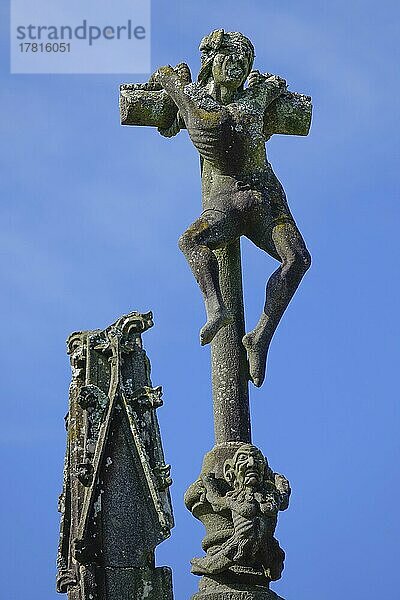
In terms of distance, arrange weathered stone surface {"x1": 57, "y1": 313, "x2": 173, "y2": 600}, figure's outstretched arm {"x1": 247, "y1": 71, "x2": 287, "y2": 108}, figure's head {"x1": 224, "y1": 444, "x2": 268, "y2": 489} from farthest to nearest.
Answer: figure's outstretched arm {"x1": 247, "y1": 71, "x2": 287, "y2": 108} → weathered stone surface {"x1": 57, "y1": 313, "x2": 173, "y2": 600} → figure's head {"x1": 224, "y1": 444, "x2": 268, "y2": 489}

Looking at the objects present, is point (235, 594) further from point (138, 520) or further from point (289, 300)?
point (289, 300)

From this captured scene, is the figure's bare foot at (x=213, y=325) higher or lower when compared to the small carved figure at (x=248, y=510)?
higher

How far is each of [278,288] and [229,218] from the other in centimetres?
77

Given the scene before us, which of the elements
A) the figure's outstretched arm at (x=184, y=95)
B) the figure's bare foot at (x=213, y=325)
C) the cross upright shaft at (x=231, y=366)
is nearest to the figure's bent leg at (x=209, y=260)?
the figure's bare foot at (x=213, y=325)

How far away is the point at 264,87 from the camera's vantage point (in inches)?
504

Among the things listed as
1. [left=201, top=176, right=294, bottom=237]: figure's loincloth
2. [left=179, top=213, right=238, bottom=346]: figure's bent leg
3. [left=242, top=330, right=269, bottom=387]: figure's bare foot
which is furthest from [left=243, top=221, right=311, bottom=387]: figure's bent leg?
[left=179, top=213, right=238, bottom=346]: figure's bent leg

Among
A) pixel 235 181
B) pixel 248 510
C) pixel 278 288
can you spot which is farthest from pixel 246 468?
pixel 235 181

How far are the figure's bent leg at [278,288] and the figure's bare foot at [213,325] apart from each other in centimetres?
35

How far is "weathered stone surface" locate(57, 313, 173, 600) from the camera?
1216cm

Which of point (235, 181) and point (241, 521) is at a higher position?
point (235, 181)

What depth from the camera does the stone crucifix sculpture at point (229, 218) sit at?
458 inches

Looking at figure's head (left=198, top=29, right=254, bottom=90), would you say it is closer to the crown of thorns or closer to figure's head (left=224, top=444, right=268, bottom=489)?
the crown of thorns

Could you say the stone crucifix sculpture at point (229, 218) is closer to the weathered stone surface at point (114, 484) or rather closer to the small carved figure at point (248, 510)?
the small carved figure at point (248, 510)

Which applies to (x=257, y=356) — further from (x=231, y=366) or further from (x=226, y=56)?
(x=226, y=56)
